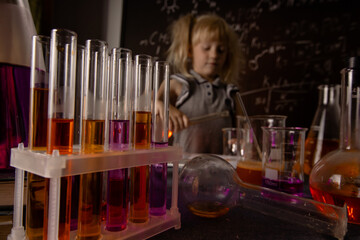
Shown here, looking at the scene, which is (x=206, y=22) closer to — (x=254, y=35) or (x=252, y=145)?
(x=254, y=35)

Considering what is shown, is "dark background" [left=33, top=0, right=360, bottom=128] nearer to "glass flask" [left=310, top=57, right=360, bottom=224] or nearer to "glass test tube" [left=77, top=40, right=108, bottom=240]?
"glass flask" [left=310, top=57, right=360, bottom=224]

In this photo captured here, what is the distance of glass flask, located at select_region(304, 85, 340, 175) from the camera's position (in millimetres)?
938

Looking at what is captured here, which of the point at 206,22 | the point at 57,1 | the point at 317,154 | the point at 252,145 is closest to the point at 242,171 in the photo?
the point at 252,145

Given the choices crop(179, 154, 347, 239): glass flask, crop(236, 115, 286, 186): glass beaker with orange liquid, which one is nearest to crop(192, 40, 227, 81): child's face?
crop(236, 115, 286, 186): glass beaker with orange liquid

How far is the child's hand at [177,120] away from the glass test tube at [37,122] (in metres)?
0.89

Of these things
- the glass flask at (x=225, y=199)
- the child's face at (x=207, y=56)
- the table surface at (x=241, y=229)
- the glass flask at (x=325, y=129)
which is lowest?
the table surface at (x=241, y=229)

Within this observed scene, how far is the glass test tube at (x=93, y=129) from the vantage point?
363 mm

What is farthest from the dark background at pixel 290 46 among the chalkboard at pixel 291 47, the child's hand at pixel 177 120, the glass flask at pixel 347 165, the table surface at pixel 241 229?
the table surface at pixel 241 229

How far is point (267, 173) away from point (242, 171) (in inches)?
3.5

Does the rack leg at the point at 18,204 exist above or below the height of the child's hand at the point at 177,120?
below

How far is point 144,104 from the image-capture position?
451 millimetres

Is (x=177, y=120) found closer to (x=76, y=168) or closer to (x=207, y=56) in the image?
(x=207, y=56)

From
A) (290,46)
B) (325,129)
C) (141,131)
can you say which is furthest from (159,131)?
(290,46)

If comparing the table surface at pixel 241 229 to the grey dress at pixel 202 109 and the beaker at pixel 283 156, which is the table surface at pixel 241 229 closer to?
the beaker at pixel 283 156
